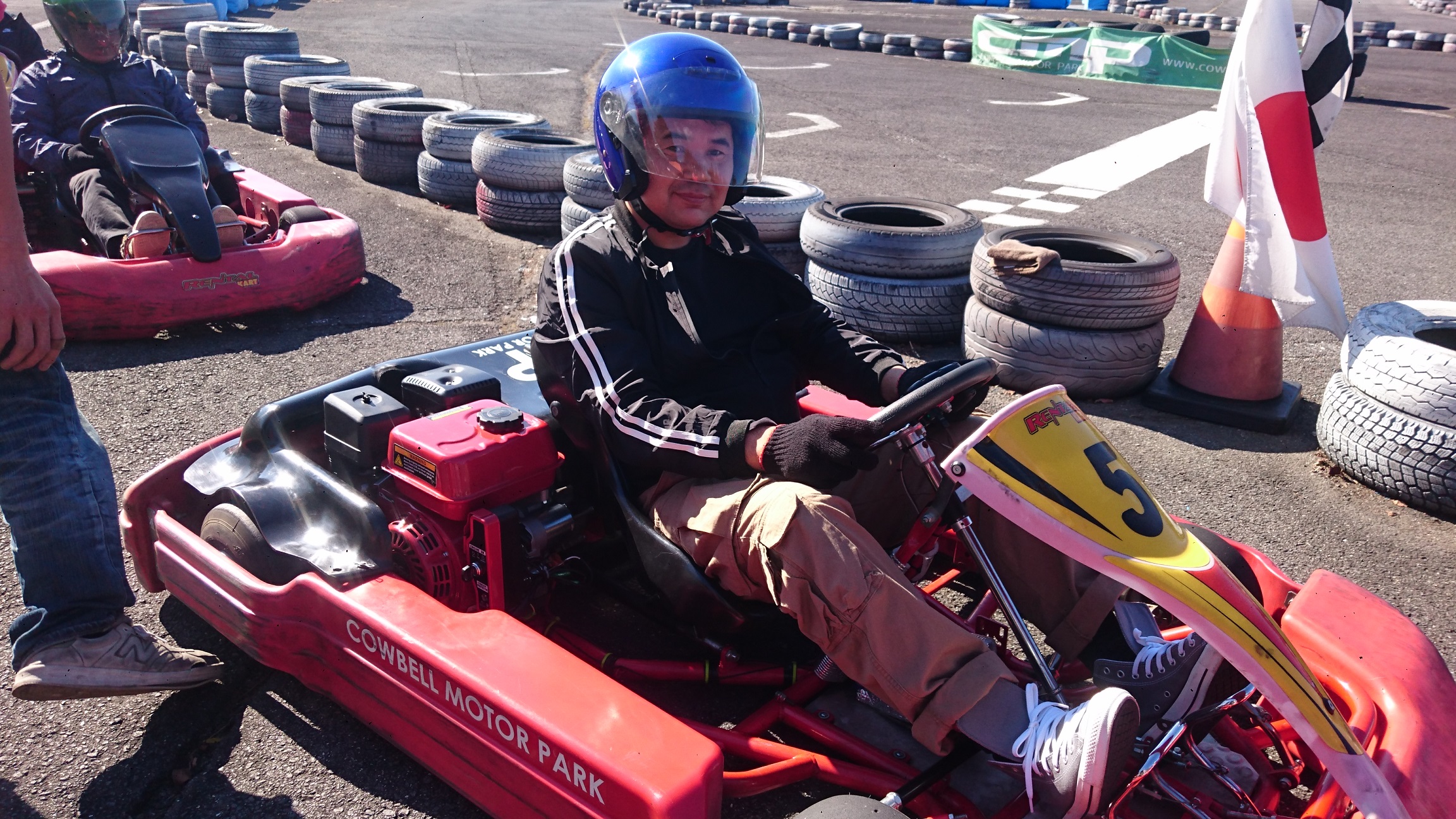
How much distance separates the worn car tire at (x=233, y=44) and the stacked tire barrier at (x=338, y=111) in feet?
7.50

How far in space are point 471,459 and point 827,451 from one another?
32.2 inches

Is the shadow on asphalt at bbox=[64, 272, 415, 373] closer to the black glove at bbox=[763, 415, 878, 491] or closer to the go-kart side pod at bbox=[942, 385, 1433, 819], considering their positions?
the black glove at bbox=[763, 415, 878, 491]

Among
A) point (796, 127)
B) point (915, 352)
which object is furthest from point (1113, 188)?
point (915, 352)

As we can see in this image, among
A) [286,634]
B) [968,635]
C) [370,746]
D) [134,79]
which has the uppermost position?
[134,79]

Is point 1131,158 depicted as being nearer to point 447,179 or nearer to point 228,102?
point 447,179

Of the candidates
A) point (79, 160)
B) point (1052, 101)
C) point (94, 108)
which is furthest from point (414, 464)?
point (1052, 101)

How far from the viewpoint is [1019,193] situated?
7816mm

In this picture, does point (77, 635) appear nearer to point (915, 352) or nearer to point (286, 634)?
point (286, 634)

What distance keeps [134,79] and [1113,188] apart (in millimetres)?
6607

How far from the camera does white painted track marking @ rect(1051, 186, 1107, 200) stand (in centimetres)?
775

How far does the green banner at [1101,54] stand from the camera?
13.7m

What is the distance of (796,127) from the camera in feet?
33.9

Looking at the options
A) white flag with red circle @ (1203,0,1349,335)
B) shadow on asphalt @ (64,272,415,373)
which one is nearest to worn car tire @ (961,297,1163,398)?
white flag with red circle @ (1203,0,1349,335)

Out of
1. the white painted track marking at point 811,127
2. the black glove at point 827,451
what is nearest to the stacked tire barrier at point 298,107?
the white painted track marking at point 811,127
